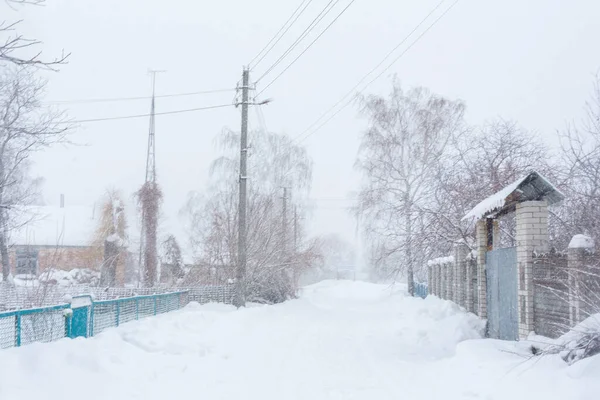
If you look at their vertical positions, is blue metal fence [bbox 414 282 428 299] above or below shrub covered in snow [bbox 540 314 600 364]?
below

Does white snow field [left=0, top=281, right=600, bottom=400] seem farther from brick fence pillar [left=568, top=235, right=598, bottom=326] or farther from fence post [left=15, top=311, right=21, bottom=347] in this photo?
brick fence pillar [left=568, top=235, right=598, bottom=326]

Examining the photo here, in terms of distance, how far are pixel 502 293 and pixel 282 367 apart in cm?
422

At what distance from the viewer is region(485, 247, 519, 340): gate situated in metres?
10.8

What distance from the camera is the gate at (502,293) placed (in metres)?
10.8

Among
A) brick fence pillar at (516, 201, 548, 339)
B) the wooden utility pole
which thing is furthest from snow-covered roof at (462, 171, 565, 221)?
the wooden utility pole

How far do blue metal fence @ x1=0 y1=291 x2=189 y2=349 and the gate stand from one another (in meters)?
7.19

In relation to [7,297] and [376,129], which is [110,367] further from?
[376,129]

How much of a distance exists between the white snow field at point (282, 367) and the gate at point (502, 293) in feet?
2.45

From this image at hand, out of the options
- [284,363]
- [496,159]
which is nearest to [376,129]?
[496,159]

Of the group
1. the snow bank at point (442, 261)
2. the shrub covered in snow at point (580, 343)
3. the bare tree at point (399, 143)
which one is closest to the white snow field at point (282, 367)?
the shrub covered in snow at point (580, 343)

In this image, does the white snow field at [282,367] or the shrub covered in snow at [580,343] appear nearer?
the shrub covered in snow at [580,343]

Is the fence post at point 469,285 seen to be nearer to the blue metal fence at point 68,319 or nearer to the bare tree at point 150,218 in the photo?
the blue metal fence at point 68,319

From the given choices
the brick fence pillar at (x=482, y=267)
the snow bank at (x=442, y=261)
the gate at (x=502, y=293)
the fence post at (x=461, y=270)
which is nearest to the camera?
the gate at (x=502, y=293)

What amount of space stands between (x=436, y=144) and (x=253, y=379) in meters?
25.0
